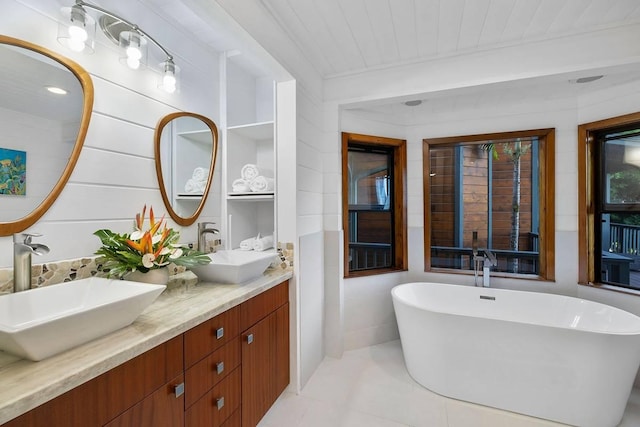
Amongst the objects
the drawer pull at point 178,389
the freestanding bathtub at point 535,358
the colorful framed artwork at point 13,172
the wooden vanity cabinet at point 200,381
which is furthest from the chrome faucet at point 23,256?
the freestanding bathtub at point 535,358

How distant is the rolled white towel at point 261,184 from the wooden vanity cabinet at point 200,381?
726mm

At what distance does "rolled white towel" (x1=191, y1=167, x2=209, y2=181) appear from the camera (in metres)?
2.08

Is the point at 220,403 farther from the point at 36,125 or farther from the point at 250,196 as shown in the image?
the point at 36,125

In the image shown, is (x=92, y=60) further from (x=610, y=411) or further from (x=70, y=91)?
(x=610, y=411)

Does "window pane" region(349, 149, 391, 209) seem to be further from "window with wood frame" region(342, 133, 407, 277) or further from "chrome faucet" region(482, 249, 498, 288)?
"chrome faucet" region(482, 249, 498, 288)

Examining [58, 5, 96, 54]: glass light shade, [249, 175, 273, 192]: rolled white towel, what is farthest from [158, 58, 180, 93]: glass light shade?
[249, 175, 273, 192]: rolled white towel

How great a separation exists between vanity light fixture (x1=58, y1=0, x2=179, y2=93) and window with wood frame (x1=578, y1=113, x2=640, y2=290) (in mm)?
3350

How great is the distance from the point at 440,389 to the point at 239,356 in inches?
60.3

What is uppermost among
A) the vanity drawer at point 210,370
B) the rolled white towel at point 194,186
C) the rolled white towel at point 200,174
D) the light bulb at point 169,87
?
the light bulb at point 169,87

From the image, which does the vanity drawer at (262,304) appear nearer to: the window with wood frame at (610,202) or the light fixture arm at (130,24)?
the light fixture arm at (130,24)

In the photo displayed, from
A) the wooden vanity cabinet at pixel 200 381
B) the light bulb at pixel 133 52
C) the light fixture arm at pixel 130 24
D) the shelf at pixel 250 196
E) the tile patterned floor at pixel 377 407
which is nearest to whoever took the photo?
the wooden vanity cabinet at pixel 200 381

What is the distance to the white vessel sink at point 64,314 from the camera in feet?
2.55

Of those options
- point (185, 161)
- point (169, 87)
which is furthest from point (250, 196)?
point (169, 87)

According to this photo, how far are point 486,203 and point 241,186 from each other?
2545mm
